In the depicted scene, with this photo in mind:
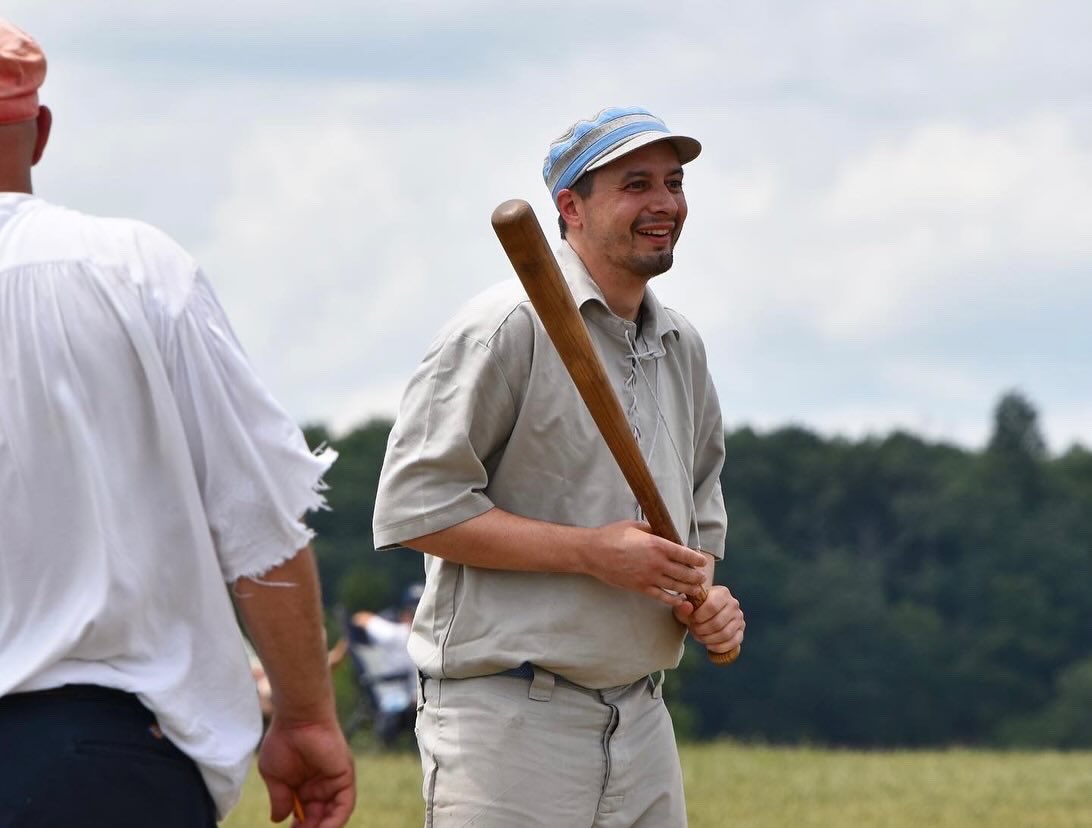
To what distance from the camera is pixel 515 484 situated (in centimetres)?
462

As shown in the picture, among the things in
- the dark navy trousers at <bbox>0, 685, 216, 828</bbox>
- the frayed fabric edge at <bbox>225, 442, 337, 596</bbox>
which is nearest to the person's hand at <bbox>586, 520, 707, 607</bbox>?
the frayed fabric edge at <bbox>225, 442, 337, 596</bbox>

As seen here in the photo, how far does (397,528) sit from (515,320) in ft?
1.73

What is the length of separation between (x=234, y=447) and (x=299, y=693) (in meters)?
0.37

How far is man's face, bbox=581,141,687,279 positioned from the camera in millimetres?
4762

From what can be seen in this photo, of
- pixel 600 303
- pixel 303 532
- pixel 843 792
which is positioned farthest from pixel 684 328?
pixel 843 792

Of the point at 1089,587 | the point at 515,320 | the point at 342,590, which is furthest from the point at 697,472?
the point at 1089,587

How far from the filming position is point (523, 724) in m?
4.49

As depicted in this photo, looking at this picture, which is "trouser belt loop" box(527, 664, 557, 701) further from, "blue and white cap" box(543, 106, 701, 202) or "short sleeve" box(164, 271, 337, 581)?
"short sleeve" box(164, 271, 337, 581)

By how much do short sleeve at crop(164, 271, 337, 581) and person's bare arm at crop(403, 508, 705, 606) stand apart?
4.77 feet

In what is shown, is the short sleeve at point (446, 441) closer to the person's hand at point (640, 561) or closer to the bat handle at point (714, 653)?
the person's hand at point (640, 561)

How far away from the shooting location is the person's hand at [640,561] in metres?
4.44

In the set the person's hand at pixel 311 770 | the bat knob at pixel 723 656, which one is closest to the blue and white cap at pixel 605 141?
the bat knob at pixel 723 656

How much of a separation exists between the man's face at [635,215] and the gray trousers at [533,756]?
980 millimetres

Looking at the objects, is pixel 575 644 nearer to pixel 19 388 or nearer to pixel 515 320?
pixel 515 320
